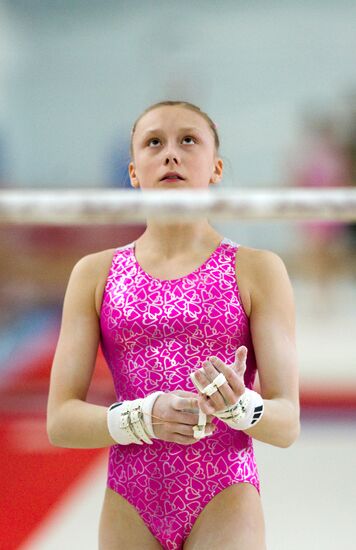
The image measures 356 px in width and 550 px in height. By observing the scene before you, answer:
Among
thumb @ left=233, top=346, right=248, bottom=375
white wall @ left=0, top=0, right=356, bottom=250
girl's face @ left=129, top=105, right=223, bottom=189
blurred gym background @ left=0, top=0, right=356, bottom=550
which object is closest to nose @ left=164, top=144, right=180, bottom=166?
girl's face @ left=129, top=105, right=223, bottom=189

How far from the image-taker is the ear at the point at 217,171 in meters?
1.41

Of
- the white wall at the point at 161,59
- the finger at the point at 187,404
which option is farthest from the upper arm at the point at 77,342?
the white wall at the point at 161,59

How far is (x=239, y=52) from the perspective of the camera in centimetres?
796

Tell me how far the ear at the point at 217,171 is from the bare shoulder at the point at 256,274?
15cm

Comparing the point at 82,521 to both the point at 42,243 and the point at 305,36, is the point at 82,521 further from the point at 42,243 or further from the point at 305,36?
the point at 305,36

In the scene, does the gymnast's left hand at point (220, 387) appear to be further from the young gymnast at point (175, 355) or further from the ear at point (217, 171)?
the ear at point (217, 171)

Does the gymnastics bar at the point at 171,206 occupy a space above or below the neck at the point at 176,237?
below

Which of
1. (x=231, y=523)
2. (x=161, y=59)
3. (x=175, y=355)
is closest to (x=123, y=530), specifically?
(x=231, y=523)

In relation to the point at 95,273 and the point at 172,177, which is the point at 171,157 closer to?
the point at 172,177

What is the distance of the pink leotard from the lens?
1.27 meters

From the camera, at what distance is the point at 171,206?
100 cm

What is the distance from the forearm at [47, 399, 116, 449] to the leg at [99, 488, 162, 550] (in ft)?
0.35

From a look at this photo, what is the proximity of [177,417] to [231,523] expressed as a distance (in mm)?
217

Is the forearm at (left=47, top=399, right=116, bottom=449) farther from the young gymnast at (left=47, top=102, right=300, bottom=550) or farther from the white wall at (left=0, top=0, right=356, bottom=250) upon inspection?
the white wall at (left=0, top=0, right=356, bottom=250)
